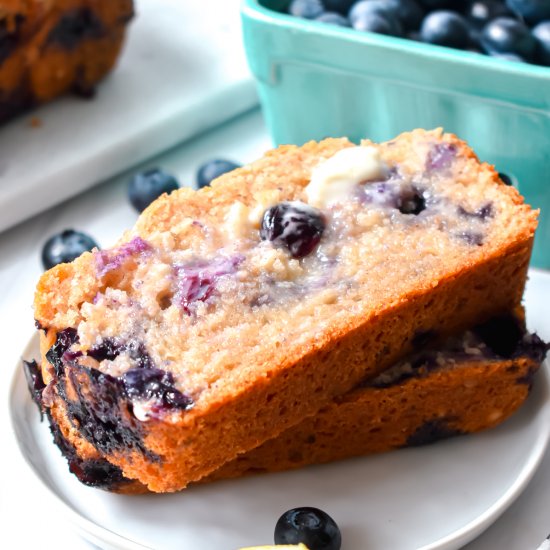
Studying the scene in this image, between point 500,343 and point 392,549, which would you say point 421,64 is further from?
point 392,549

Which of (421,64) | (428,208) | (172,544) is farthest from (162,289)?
(421,64)

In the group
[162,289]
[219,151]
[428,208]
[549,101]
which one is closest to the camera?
[162,289]

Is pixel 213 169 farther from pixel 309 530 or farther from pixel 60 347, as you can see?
pixel 309 530

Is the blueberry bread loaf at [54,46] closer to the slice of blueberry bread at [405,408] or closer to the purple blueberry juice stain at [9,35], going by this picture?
the purple blueberry juice stain at [9,35]

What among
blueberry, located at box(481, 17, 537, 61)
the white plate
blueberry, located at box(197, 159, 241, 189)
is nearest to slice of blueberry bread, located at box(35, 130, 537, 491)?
blueberry, located at box(481, 17, 537, 61)

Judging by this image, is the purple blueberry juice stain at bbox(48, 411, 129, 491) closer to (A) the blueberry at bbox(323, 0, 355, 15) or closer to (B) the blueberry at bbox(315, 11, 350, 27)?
(B) the blueberry at bbox(315, 11, 350, 27)

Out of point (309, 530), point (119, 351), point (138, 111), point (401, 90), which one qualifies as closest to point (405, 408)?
point (309, 530)
